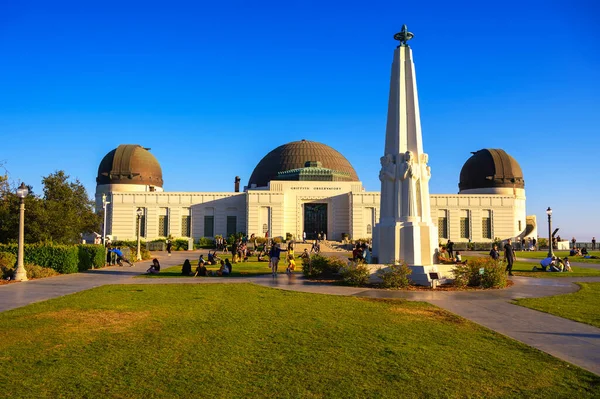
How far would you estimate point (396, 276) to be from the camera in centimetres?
1521

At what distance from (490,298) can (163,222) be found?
47180mm

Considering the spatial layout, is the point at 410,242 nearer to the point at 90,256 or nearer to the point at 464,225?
the point at 90,256

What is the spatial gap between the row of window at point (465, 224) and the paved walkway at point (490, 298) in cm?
3705

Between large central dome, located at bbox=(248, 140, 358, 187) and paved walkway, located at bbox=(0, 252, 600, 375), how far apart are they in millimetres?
44581

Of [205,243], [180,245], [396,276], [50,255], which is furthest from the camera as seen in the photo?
[205,243]

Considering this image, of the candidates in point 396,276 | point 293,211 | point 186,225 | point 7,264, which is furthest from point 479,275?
point 186,225

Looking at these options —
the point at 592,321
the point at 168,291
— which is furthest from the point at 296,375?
the point at 168,291

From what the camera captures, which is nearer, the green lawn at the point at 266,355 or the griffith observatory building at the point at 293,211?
the green lawn at the point at 266,355

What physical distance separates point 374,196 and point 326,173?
748cm

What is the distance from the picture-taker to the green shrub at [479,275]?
15.6 m

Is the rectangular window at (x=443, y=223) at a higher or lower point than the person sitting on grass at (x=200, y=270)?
higher

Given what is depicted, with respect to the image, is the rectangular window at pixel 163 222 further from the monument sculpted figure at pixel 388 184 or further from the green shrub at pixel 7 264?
the monument sculpted figure at pixel 388 184

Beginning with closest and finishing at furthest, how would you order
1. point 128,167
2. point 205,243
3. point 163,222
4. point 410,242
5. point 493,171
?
1. point 410,242
2. point 205,243
3. point 163,222
4. point 128,167
5. point 493,171

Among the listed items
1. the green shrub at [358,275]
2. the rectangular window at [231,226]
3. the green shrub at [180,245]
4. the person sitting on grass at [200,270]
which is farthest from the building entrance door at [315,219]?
the green shrub at [358,275]
